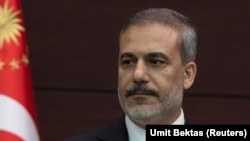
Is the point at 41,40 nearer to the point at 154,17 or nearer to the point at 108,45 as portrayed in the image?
the point at 108,45

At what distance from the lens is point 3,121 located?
2.44 meters

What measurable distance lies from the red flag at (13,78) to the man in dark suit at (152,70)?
425 mm

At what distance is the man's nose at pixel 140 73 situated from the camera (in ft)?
6.32

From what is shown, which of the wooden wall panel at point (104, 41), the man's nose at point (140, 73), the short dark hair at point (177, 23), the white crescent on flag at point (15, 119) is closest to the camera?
the man's nose at point (140, 73)

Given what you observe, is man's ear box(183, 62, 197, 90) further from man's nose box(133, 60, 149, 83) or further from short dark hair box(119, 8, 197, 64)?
man's nose box(133, 60, 149, 83)

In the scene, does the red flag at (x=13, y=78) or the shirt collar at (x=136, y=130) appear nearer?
the shirt collar at (x=136, y=130)

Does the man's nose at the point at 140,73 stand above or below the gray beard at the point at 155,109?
above

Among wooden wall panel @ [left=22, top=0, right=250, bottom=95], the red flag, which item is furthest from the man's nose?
wooden wall panel @ [left=22, top=0, right=250, bottom=95]

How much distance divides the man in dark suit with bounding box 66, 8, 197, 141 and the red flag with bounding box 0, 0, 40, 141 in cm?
42

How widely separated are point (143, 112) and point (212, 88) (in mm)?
1139

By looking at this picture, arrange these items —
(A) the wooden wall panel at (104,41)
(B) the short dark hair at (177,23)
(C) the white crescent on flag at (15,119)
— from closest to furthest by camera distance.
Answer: (B) the short dark hair at (177,23) → (C) the white crescent on flag at (15,119) → (A) the wooden wall panel at (104,41)

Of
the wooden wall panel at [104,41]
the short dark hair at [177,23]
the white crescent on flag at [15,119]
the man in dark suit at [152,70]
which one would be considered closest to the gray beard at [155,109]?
the man in dark suit at [152,70]

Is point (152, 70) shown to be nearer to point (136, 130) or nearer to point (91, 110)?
point (136, 130)

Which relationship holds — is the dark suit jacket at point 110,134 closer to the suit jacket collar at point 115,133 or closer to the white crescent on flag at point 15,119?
the suit jacket collar at point 115,133
